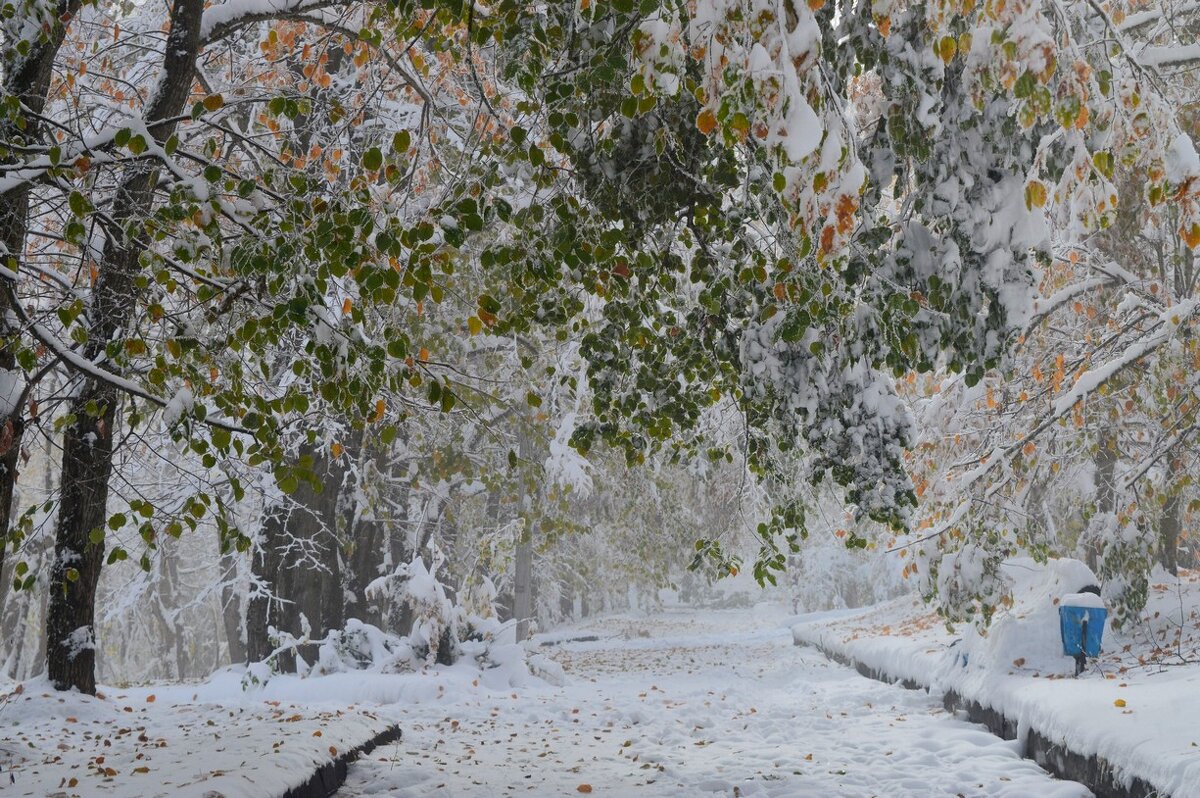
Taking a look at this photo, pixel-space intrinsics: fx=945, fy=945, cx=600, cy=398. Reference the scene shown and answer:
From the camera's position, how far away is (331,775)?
6.67 m

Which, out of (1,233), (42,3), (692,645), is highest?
(42,3)

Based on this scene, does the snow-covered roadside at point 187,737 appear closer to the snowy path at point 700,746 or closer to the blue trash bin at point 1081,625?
the snowy path at point 700,746

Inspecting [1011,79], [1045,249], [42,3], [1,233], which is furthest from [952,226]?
[1,233]

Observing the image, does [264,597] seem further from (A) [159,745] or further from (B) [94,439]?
(B) [94,439]

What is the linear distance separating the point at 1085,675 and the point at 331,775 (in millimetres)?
7155

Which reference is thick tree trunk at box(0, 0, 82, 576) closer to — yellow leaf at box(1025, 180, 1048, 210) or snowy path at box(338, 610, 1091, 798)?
snowy path at box(338, 610, 1091, 798)

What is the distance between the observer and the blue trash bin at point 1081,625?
9258 millimetres

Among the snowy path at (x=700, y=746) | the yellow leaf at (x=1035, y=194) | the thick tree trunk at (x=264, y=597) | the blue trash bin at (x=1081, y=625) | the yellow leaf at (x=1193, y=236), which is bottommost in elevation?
the snowy path at (x=700, y=746)

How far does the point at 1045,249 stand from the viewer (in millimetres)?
4250

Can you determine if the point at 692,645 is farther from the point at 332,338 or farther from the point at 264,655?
the point at 332,338

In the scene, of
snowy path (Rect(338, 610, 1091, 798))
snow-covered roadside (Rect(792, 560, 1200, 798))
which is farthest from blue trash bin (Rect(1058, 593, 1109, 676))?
snowy path (Rect(338, 610, 1091, 798))

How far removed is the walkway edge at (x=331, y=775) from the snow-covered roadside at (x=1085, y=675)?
16.4 feet

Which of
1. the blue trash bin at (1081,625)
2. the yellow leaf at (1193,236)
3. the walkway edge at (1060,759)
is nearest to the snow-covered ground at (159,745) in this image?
the walkway edge at (1060,759)

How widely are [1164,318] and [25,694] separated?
9.98m
